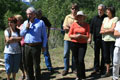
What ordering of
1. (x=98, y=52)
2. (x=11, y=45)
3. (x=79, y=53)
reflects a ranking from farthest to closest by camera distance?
(x=98, y=52), (x=79, y=53), (x=11, y=45)

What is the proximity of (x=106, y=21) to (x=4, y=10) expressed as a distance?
2148 inches

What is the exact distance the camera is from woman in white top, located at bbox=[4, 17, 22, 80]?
15.4ft

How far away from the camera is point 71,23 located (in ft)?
18.0

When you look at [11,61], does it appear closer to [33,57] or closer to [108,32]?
[33,57]

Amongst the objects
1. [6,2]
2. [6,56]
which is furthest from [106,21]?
[6,2]

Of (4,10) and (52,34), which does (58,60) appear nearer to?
(52,34)

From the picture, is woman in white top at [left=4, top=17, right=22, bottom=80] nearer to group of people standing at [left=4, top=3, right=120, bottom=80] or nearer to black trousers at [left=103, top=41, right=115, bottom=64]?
group of people standing at [left=4, top=3, right=120, bottom=80]

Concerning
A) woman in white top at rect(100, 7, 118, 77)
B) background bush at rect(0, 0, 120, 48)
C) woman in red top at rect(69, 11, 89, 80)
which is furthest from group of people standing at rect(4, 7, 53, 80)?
background bush at rect(0, 0, 120, 48)

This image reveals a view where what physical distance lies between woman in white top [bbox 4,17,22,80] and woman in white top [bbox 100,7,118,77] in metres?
2.12

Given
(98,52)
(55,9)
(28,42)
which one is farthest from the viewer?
(55,9)

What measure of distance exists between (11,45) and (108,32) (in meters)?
2.39

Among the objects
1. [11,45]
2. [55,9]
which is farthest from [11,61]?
[55,9]

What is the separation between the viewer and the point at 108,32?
16.4 ft

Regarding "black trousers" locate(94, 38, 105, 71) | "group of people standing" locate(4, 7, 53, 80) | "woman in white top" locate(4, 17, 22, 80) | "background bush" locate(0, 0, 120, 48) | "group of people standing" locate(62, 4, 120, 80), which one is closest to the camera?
"group of people standing" locate(4, 7, 53, 80)
